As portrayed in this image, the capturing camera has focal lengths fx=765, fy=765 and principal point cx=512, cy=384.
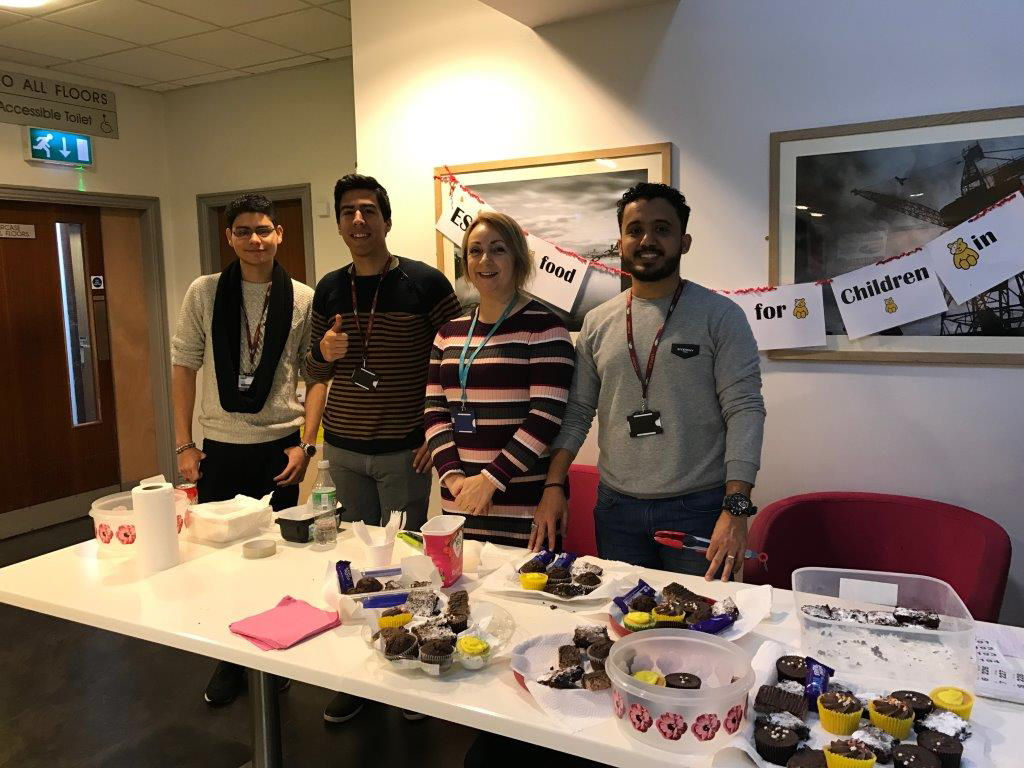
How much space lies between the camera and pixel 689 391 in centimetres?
196

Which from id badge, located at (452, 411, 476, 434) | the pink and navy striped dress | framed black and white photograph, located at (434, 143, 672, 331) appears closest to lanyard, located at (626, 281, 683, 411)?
the pink and navy striped dress

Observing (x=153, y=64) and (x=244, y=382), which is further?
(x=153, y=64)

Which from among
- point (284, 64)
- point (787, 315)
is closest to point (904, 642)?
point (787, 315)

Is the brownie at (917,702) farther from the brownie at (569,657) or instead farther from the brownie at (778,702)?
the brownie at (569,657)

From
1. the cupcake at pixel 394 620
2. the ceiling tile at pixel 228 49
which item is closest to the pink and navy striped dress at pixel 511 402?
the cupcake at pixel 394 620

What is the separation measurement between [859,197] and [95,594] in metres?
2.62

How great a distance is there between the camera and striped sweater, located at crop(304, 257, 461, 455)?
248 cm

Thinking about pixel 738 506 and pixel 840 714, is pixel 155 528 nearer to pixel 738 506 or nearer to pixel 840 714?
pixel 738 506

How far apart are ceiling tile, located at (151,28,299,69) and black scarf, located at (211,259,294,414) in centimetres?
221

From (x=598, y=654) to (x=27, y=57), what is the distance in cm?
507

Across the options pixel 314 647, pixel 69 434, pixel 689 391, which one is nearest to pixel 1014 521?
pixel 689 391

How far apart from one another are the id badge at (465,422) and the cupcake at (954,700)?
1.21 m

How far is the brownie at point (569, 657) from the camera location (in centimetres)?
132

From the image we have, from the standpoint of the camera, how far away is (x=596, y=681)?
49.7 inches
